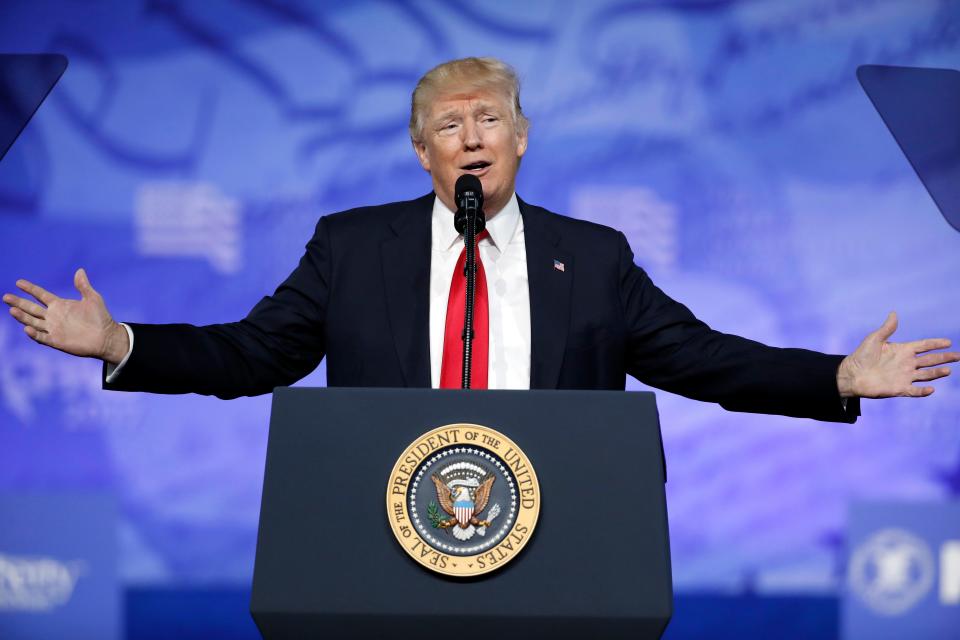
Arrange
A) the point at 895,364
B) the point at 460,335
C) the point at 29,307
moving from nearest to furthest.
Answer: the point at 29,307, the point at 895,364, the point at 460,335

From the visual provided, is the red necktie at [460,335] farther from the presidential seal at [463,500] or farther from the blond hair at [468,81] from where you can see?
the presidential seal at [463,500]

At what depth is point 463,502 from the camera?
1312mm

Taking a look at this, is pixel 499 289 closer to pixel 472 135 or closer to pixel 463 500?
pixel 472 135

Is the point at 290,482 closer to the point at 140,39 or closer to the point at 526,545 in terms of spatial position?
the point at 526,545

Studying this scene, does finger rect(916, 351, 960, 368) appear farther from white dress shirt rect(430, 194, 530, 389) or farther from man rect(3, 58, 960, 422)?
white dress shirt rect(430, 194, 530, 389)

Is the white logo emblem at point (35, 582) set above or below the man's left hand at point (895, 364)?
below

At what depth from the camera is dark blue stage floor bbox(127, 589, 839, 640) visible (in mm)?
3502

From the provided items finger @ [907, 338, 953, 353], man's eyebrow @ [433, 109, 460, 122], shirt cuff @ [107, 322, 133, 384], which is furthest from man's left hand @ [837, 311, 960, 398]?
shirt cuff @ [107, 322, 133, 384]

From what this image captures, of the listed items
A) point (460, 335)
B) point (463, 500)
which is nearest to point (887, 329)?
point (460, 335)

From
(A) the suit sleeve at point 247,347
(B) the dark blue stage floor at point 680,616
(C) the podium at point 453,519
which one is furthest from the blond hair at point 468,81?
(B) the dark blue stage floor at point 680,616

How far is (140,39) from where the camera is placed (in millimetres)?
3709

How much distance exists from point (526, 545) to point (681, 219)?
2.47m

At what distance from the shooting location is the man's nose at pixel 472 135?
2139 mm

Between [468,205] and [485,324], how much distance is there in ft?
0.95
